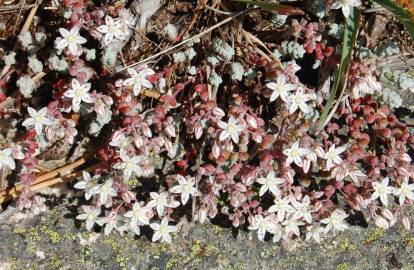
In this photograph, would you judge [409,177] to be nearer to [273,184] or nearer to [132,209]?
[273,184]

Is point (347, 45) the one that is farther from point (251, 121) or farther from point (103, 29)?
Result: point (103, 29)

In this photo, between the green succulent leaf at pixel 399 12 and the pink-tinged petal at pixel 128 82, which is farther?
the pink-tinged petal at pixel 128 82

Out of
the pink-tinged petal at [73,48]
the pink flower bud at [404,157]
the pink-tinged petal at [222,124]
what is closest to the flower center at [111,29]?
the pink-tinged petal at [73,48]

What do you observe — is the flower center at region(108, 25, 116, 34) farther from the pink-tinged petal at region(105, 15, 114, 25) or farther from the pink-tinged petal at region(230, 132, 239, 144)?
the pink-tinged petal at region(230, 132, 239, 144)

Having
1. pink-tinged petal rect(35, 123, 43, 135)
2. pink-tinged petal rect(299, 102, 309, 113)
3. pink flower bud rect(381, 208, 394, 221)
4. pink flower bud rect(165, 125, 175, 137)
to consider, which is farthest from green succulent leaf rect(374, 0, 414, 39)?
pink-tinged petal rect(35, 123, 43, 135)

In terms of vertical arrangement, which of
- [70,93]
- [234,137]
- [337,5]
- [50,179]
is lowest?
[50,179]

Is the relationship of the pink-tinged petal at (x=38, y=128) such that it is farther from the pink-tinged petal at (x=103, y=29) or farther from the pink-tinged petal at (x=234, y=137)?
the pink-tinged petal at (x=234, y=137)

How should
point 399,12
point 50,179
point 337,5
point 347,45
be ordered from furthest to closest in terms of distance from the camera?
point 50,179, point 337,5, point 347,45, point 399,12

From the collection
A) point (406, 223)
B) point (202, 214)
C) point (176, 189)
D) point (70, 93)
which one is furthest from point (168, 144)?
point (406, 223)
